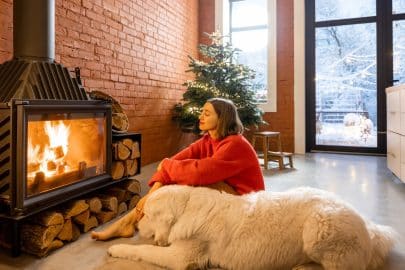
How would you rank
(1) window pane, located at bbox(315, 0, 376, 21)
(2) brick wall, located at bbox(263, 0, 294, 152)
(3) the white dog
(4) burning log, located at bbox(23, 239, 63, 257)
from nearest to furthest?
(3) the white dog → (4) burning log, located at bbox(23, 239, 63, 257) → (1) window pane, located at bbox(315, 0, 376, 21) → (2) brick wall, located at bbox(263, 0, 294, 152)

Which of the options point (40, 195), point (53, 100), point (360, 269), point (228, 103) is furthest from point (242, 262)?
point (53, 100)

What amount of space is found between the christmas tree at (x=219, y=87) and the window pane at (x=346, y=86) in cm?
172

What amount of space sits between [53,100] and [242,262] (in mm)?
1283

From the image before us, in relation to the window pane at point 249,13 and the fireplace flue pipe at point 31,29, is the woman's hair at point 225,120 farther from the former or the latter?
the window pane at point 249,13

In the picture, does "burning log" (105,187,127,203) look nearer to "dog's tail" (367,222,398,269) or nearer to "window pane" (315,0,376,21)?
"dog's tail" (367,222,398,269)

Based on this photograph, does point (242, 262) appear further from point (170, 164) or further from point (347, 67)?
point (347, 67)

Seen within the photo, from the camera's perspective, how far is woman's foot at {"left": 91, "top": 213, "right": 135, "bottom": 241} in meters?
1.96

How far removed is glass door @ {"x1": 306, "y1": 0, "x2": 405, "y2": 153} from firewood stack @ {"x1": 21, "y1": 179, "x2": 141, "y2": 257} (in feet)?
13.7

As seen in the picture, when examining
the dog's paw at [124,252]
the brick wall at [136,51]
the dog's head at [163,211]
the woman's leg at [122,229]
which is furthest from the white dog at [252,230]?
the brick wall at [136,51]

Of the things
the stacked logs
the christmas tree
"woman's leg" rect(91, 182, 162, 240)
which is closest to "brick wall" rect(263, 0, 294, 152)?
the christmas tree

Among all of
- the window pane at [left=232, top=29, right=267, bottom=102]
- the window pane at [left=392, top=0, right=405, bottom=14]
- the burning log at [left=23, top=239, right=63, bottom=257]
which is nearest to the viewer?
the burning log at [left=23, top=239, right=63, bottom=257]

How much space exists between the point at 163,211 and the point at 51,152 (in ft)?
2.87

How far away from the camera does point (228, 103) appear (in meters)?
2.07

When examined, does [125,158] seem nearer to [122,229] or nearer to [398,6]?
[122,229]
